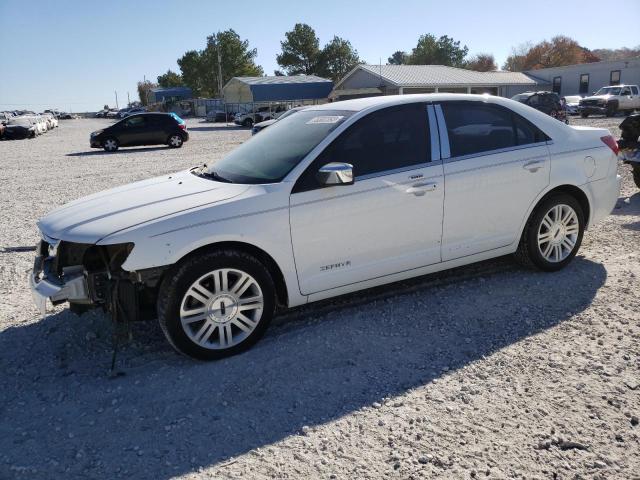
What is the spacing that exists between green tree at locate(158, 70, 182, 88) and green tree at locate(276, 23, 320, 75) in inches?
1583

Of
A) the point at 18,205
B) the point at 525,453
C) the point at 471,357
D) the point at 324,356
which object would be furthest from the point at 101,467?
the point at 18,205

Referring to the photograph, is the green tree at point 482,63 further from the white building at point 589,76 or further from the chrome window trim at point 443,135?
the chrome window trim at point 443,135

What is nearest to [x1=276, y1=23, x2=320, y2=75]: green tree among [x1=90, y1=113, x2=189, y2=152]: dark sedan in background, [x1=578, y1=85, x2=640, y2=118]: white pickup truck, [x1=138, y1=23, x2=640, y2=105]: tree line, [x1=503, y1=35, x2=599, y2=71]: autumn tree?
[x1=138, y1=23, x2=640, y2=105]: tree line

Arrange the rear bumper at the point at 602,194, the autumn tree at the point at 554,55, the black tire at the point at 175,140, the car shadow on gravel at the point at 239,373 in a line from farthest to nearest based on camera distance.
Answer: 1. the autumn tree at the point at 554,55
2. the black tire at the point at 175,140
3. the rear bumper at the point at 602,194
4. the car shadow on gravel at the point at 239,373

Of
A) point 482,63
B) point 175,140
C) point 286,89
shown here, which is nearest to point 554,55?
point 482,63

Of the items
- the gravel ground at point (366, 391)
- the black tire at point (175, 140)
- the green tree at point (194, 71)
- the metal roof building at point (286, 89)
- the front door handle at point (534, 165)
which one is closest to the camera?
the gravel ground at point (366, 391)

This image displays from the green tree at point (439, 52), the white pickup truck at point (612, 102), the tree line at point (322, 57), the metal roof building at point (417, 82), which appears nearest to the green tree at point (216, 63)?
the tree line at point (322, 57)

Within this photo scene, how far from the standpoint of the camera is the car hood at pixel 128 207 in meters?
3.62

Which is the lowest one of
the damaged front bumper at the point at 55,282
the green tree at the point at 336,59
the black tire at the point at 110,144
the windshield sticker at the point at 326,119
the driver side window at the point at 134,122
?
the damaged front bumper at the point at 55,282

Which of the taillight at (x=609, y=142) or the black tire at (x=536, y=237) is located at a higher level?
the taillight at (x=609, y=142)

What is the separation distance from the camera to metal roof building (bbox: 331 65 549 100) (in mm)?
44219

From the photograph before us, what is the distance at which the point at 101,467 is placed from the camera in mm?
2727

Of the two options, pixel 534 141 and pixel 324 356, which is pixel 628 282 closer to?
pixel 534 141

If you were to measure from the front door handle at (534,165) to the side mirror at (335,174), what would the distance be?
5.92 ft
